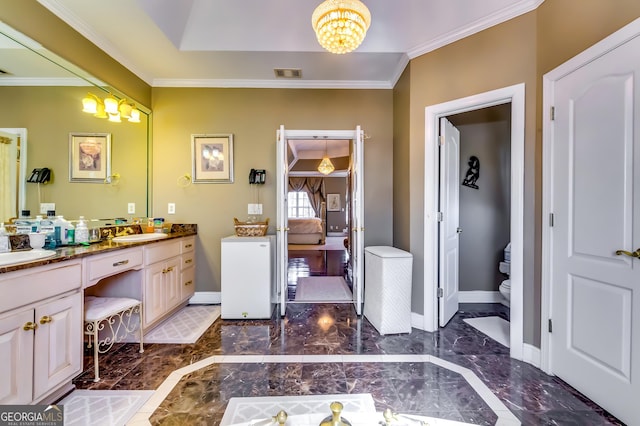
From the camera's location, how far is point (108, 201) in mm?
2576

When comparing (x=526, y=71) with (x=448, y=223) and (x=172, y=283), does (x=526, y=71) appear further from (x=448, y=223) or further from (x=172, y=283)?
(x=172, y=283)

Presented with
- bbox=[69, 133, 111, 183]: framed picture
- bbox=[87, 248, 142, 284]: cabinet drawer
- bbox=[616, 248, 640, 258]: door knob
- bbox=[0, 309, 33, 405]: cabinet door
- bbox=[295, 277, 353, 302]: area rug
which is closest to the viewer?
bbox=[0, 309, 33, 405]: cabinet door

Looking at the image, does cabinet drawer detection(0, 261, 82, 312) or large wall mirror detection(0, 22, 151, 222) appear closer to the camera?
cabinet drawer detection(0, 261, 82, 312)

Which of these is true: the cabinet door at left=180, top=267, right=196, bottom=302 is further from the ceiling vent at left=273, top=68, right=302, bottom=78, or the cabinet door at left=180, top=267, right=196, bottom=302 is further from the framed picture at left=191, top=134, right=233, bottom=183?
the ceiling vent at left=273, top=68, right=302, bottom=78

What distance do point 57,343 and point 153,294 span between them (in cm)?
87

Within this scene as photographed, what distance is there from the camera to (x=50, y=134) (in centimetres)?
204

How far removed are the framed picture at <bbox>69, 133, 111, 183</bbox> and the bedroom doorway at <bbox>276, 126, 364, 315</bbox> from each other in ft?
5.55

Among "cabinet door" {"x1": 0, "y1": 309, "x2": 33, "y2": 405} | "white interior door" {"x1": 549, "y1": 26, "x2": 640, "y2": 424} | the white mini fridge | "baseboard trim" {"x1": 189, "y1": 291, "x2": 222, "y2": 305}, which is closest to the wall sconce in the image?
the white mini fridge

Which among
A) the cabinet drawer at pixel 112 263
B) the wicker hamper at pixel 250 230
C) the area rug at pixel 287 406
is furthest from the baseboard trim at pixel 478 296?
the cabinet drawer at pixel 112 263

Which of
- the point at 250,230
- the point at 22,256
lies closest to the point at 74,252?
the point at 22,256

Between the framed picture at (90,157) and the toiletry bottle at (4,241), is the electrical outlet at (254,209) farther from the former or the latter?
the toiletry bottle at (4,241)

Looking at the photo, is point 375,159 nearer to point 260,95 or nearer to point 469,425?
point 260,95

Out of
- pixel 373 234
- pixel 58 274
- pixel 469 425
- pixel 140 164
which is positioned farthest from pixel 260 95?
pixel 469 425

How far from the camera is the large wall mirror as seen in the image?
5.77 feet
